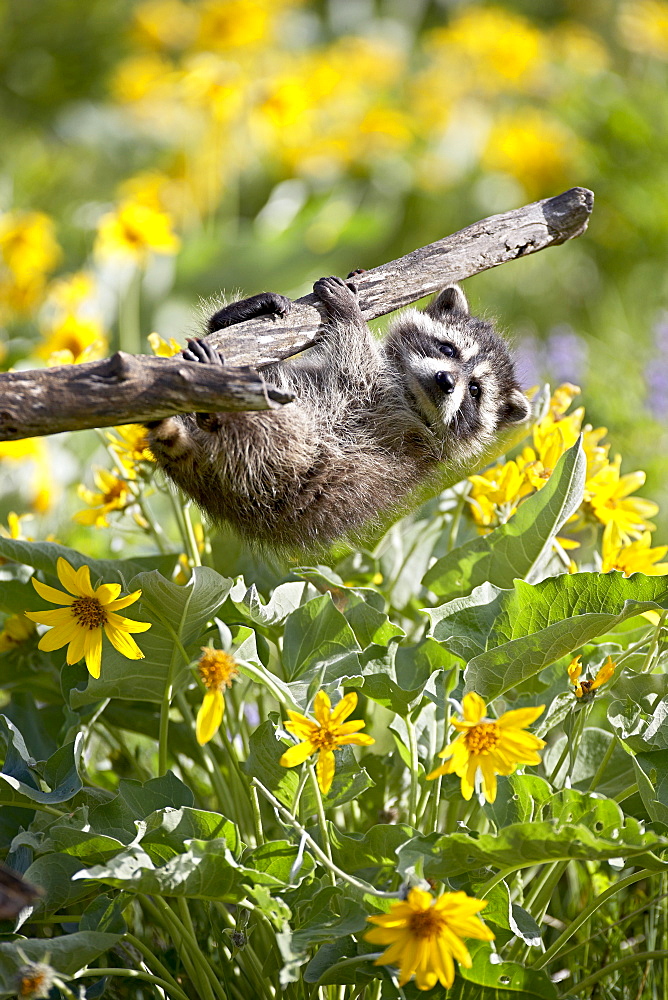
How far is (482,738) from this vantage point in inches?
43.8

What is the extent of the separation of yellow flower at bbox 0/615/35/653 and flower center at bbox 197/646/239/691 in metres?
0.57

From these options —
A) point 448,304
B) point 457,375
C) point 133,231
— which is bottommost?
point 457,375

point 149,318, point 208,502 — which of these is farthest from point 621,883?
point 149,318

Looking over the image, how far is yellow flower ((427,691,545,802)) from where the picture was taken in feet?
3.59

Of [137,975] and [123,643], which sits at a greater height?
[123,643]

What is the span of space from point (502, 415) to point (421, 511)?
0.96ft

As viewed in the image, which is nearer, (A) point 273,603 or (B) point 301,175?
(A) point 273,603

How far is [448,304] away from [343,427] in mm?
602

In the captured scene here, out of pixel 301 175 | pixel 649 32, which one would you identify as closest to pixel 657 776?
pixel 301 175

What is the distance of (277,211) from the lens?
456 centimetres

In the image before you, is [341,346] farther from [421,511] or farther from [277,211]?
[277,211]

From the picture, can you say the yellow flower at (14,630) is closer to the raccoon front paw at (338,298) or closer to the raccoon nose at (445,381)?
the raccoon front paw at (338,298)

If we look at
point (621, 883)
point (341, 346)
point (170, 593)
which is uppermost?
point (341, 346)

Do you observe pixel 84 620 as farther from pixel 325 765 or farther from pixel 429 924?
pixel 429 924
